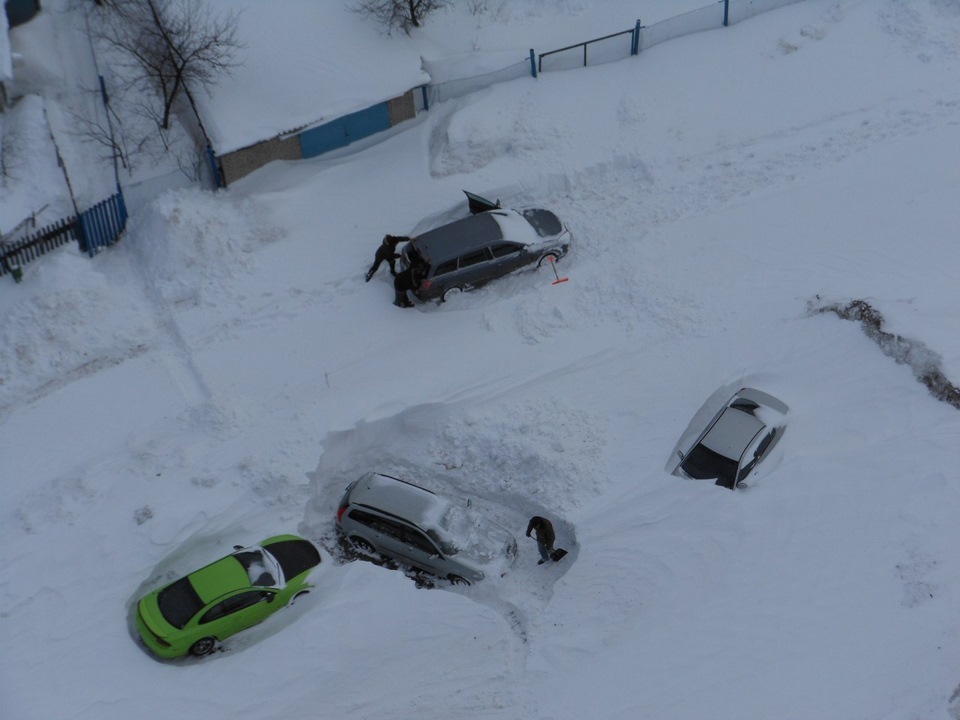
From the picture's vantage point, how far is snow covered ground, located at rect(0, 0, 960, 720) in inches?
488

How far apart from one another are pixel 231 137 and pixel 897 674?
16635 mm

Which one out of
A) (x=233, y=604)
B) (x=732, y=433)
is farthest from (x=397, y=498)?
(x=732, y=433)

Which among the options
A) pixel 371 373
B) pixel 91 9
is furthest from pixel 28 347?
pixel 91 9

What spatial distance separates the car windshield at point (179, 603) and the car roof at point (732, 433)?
8931mm

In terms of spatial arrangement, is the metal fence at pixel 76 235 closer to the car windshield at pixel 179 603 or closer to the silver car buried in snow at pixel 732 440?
the car windshield at pixel 179 603

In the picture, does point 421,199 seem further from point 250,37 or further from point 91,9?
point 91,9

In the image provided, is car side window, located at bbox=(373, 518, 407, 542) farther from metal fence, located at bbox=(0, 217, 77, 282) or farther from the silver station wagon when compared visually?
metal fence, located at bbox=(0, 217, 77, 282)

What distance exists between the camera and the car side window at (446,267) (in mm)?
17203

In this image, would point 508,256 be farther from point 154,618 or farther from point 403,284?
point 154,618

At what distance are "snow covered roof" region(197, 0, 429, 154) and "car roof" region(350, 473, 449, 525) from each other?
9006 mm

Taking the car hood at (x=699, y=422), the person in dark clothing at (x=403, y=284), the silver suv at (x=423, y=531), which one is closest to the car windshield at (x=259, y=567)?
the silver suv at (x=423, y=531)

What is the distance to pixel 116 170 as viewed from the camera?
19484mm

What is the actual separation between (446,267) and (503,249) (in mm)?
1325

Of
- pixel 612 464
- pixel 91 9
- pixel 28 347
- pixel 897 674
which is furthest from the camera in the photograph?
pixel 91 9
